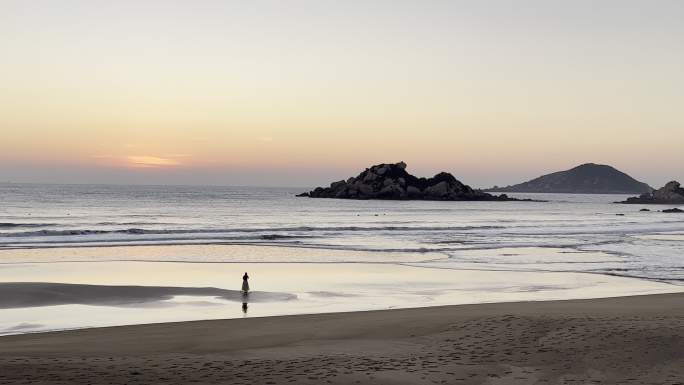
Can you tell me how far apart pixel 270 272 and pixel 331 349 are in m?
15.4

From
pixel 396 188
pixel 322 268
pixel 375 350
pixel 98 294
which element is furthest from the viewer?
pixel 396 188

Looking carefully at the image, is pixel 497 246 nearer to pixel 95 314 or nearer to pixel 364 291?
pixel 364 291

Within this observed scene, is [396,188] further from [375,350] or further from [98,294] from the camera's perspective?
[375,350]

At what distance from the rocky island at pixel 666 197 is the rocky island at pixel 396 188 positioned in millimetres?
41160

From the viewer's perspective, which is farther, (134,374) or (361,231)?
(361,231)

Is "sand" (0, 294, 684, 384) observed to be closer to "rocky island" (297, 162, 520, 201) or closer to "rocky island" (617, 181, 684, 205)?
"rocky island" (297, 162, 520, 201)

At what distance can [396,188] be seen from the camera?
168 m

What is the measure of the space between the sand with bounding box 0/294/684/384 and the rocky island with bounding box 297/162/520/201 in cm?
15063

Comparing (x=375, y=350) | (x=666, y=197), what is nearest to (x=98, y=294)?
(x=375, y=350)

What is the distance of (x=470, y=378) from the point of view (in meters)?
11.0

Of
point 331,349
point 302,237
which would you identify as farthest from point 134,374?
point 302,237

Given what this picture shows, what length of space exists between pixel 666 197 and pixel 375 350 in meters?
197

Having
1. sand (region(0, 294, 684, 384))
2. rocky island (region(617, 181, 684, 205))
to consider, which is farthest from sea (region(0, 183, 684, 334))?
rocky island (region(617, 181, 684, 205))

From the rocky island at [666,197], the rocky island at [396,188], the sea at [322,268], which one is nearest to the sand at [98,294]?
the sea at [322,268]
